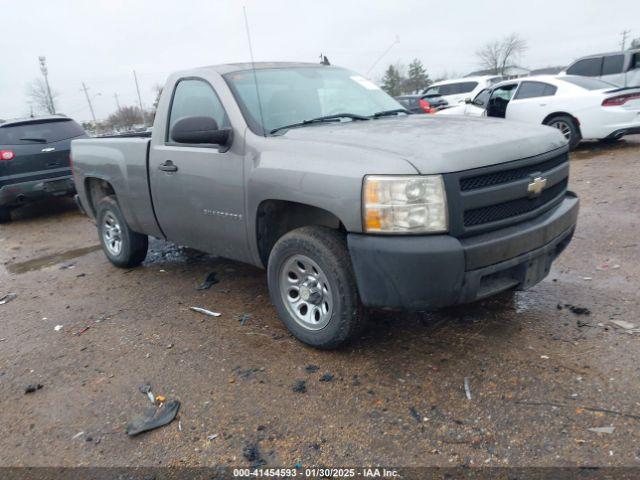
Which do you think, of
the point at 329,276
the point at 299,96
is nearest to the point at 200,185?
the point at 299,96

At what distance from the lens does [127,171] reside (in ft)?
15.2

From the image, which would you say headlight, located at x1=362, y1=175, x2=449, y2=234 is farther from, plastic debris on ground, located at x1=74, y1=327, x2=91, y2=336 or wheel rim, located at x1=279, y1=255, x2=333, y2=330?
plastic debris on ground, located at x1=74, y1=327, x2=91, y2=336

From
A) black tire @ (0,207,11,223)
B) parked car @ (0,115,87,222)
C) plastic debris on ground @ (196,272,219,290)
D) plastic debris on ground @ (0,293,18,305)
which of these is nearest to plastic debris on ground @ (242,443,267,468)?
plastic debris on ground @ (196,272,219,290)

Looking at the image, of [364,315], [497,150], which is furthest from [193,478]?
[497,150]

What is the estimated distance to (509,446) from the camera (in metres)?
2.38

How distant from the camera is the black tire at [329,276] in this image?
2984 millimetres

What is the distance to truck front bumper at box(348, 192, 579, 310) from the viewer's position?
2.64m

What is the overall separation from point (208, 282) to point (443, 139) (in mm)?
2761

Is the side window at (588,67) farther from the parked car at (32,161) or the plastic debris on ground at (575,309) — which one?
the parked car at (32,161)

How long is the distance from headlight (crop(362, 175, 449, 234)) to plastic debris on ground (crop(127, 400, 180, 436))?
155 centimetres

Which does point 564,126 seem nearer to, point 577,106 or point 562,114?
point 562,114

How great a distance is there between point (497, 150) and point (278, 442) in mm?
1955

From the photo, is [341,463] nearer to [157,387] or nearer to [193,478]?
[193,478]

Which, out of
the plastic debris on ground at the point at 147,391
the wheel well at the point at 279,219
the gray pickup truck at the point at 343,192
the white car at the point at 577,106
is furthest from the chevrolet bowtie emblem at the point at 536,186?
the white car at the point at 577,106
